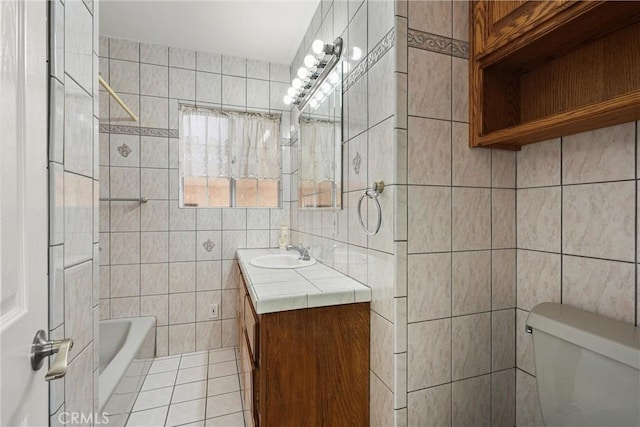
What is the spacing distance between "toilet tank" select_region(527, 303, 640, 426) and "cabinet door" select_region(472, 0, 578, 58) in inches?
38.4

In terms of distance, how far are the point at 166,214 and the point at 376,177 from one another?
195 centimetres

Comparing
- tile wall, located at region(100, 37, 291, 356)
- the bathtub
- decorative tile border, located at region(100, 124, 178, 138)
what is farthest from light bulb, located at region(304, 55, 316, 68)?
the bathtub

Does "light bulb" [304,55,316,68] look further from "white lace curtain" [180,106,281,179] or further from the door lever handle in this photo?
the door lever handle

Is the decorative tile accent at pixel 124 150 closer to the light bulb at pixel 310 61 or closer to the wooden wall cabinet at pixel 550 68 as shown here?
the light bulb at pixel 310 61

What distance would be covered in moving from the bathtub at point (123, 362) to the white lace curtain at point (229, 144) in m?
1.30

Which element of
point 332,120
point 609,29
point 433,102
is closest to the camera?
point 609,29

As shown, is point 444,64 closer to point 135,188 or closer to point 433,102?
point 433,102

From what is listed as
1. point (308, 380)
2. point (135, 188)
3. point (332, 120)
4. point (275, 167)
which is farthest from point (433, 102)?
point (135, 188)

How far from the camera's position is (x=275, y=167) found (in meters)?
2.72

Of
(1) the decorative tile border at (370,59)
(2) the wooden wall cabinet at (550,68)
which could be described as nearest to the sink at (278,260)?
(1) the decorative tile border at (370,59)

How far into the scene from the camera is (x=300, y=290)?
49.4 inches

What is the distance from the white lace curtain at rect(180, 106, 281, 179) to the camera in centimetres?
250

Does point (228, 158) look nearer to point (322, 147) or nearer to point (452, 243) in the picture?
point (322, 147)

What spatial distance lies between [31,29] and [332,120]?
1.31m
